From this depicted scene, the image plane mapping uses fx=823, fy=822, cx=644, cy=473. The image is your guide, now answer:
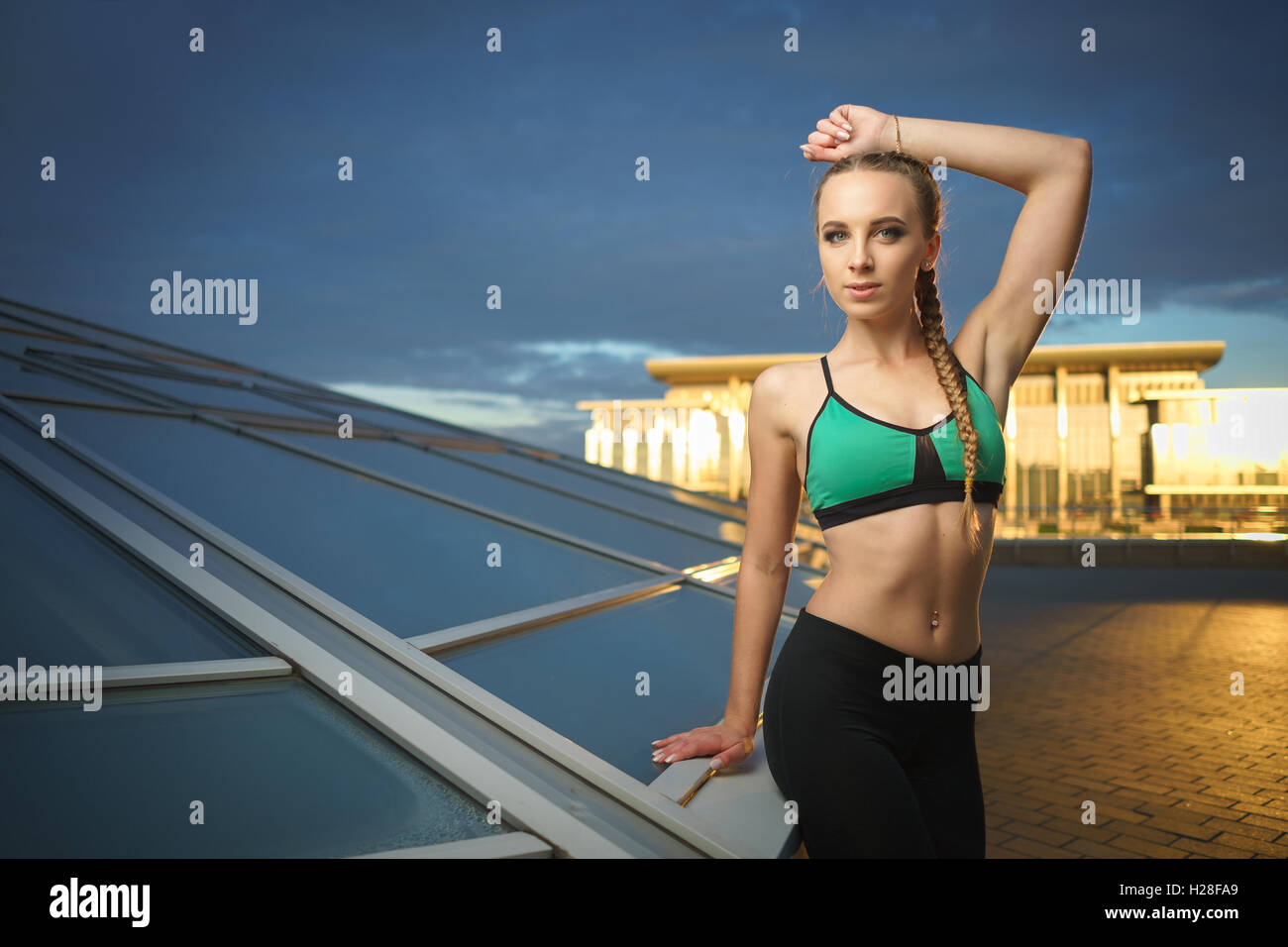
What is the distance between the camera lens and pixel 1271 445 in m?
18.5

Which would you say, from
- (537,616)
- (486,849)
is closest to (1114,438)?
(537,616)

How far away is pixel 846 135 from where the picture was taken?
2068 millimetres

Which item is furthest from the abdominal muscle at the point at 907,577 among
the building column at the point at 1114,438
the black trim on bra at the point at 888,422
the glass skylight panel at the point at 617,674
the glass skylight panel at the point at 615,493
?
the building column at the point at 1114,438

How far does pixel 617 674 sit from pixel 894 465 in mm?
1526

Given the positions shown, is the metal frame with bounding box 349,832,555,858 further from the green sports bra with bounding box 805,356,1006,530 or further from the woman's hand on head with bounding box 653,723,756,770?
the green sports bra with bounding box 805,356,1006,530

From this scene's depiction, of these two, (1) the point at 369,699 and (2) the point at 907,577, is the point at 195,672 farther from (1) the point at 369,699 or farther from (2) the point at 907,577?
(2) the point at 907,577

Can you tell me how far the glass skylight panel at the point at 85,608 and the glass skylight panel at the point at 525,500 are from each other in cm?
238

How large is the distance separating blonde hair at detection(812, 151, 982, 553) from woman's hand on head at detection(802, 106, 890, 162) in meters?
0.08

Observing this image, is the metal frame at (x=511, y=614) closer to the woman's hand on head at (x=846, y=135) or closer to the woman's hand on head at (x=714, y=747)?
the woman's hand on head at (x=714, y=747)

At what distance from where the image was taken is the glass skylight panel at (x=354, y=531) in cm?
304

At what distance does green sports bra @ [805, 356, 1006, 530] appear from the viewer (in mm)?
1864

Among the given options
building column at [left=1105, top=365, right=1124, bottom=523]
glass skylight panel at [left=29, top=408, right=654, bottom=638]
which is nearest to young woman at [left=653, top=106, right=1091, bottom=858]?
glass skylight panel at [left=29, top=408, right=654, bottom=638]
